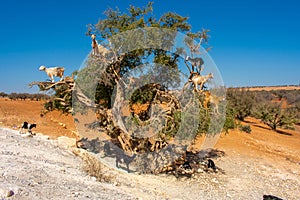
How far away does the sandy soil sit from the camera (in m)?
4.62

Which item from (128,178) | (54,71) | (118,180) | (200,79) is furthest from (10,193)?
(200,79)

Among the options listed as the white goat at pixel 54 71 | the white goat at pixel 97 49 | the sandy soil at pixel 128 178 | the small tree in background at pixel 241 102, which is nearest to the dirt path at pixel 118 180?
the sandy soil at pixel 128 178

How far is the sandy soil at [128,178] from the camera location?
4625 mm

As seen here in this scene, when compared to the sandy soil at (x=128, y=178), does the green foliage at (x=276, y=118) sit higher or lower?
higher

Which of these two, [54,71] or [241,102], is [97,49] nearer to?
[54,71]

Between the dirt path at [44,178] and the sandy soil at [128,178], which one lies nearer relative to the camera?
the dirt path at [44,178]

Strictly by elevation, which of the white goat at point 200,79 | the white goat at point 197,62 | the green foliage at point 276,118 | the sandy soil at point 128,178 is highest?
the white goat at point 197,62

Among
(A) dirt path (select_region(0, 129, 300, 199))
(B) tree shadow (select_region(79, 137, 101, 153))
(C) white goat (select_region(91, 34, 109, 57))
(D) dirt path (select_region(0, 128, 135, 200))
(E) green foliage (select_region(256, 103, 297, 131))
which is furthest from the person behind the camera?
(E) green foliage (select_region(256, 103, 297, 131))

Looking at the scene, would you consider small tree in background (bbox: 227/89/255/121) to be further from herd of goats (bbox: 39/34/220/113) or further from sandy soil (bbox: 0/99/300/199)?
herd of goats (bbox: 39/34/220/113)

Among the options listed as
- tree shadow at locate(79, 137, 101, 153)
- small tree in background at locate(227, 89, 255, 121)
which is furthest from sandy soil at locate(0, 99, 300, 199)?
small tree in background at locate(227, 89, 255, 121)

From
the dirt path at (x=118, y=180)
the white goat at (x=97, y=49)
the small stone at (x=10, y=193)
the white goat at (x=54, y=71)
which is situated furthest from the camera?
the white goat at (x=54, y=71)

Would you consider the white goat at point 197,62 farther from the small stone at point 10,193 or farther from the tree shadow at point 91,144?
the small stone at point 10,193

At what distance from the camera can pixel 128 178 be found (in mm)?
6984

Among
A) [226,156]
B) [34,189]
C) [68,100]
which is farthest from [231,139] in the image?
[34,189]
